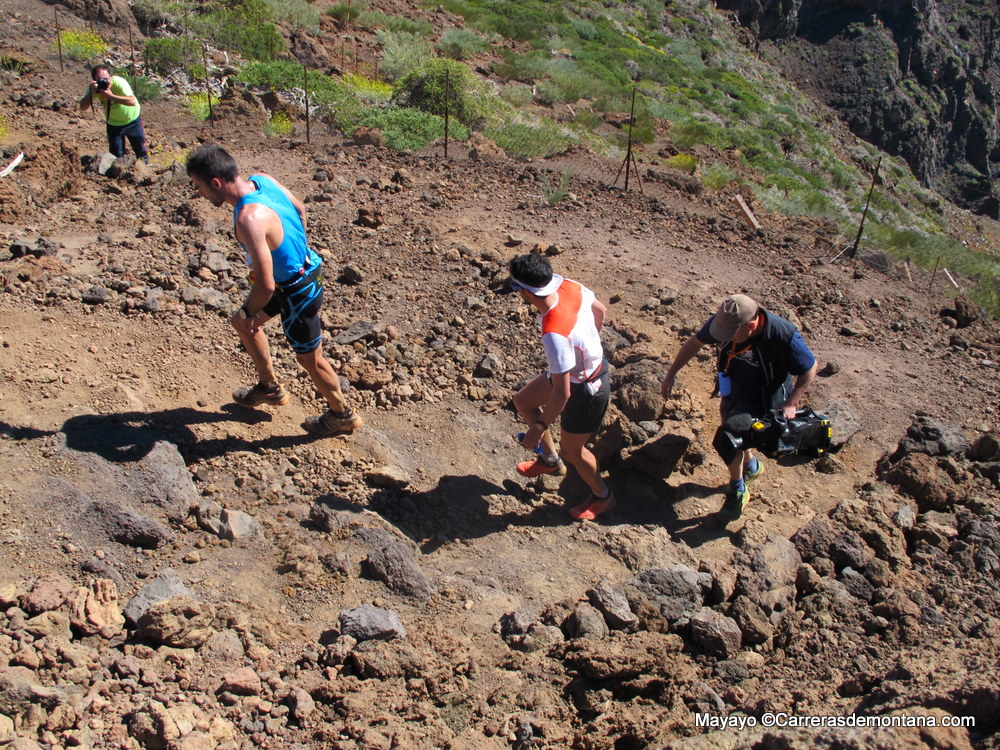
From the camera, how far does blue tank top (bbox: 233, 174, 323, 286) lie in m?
4.11

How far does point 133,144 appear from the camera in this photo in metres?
8.22

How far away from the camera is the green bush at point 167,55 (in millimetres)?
12672

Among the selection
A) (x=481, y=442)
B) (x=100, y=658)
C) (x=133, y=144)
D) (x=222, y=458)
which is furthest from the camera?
(x=133, y=144)

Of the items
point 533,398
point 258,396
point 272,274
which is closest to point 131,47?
point 258,396

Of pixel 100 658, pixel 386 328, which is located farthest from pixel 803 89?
pixel 100 658

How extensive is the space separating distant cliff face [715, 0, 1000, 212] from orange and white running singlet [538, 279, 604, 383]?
Answer: 4995 cm

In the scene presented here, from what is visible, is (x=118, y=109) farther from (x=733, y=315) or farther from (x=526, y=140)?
(x=733, y=315)

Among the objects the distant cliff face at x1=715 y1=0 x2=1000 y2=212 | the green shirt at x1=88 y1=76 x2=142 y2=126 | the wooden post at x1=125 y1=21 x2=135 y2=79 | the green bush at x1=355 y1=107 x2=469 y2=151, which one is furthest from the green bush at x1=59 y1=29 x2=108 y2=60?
the distant cliff face at x1=715 y1=0 x2=1000 y2=212

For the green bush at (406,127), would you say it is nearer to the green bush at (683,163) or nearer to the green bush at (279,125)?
the green bush at (279,125)

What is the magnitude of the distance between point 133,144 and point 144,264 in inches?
118

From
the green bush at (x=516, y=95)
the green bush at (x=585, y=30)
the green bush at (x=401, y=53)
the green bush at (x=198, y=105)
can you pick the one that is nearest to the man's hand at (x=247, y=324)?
the green bush at (x=198, y=105)

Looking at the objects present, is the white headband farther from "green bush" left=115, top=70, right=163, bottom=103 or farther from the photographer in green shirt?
"green bush" left=115, top=70, right=163, bottom=103

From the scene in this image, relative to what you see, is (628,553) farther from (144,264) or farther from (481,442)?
(144,264)

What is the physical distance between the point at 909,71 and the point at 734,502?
2209 inches
